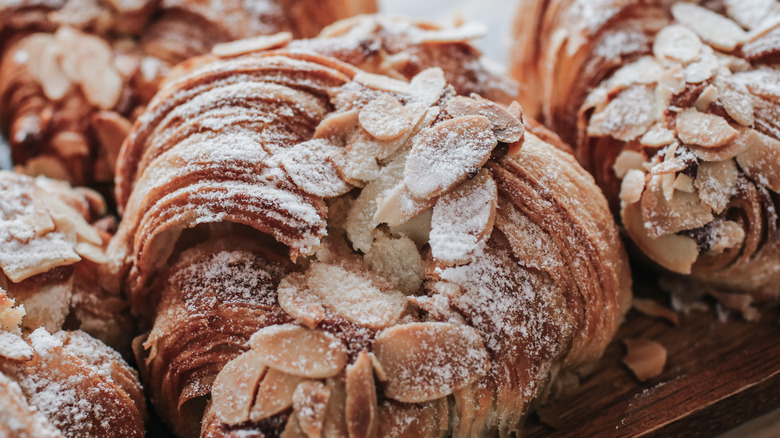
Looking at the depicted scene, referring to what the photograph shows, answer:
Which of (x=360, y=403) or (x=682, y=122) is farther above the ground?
(x=682, y=122)

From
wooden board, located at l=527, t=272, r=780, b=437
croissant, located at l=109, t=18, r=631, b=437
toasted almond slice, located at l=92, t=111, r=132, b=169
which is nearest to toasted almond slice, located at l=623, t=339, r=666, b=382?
wooden board, located at l=527, t=272, r=780, b=437

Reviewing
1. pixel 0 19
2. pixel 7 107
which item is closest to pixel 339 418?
pixel 7 107

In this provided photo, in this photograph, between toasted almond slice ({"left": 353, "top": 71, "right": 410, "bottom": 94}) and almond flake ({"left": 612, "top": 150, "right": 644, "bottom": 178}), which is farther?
almond flake ({"left": 612, "top": 150, "right": 644, "bottom": 178})

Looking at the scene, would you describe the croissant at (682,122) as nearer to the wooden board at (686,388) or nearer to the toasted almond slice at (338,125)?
the wooden board at (686,388)

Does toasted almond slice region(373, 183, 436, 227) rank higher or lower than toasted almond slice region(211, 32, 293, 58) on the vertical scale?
lower

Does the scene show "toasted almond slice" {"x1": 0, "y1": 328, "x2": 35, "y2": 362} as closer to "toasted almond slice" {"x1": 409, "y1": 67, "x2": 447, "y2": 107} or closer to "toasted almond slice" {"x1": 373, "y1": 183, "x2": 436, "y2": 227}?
"toasted almond slice" {"x1": 373, "y1": 183, "x2": 436, "y2": 227}

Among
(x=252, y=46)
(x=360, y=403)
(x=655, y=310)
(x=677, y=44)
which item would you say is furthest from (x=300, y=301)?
(x=677, y=44)

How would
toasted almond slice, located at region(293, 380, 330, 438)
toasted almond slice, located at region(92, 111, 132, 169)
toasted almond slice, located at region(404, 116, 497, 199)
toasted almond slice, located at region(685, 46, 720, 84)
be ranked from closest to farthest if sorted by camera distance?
toasted almond slice, located at region(293, 380, 330, 438) < toasted almond slice, located at region(404, 116, 497, 199) < toasted almond slice, located at region(685, 46, 720, 84) < toasted almond slice, located at region(92, 111, 132, 169)

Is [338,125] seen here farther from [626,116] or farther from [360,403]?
[626,116]
